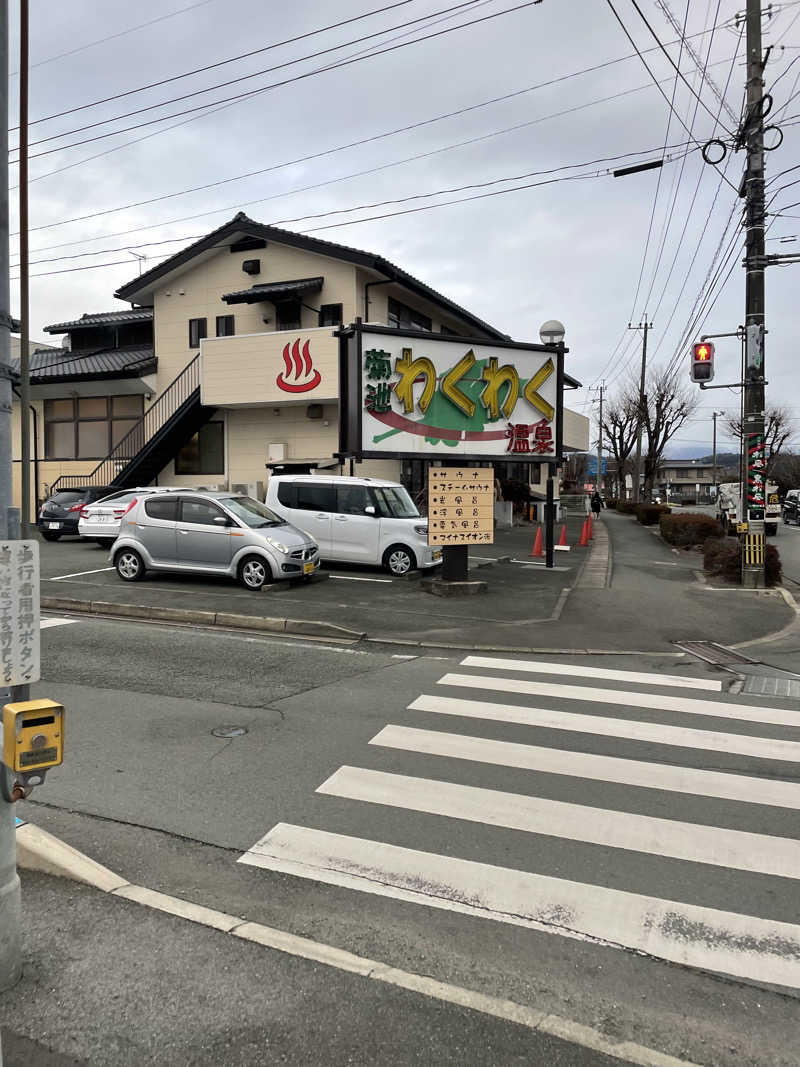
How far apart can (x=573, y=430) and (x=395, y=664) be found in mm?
30220

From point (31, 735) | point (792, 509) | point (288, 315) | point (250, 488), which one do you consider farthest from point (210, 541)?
point (792, 509)

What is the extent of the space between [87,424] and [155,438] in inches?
191

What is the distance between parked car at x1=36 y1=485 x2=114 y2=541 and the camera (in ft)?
65.2

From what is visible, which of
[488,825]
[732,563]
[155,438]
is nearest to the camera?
[488,825]

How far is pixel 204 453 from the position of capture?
24.7 meters

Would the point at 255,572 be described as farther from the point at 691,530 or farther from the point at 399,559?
the point at 691,530

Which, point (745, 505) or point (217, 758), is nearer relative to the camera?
point (217, 758)

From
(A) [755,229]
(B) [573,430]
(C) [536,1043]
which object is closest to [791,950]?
(C) [536,1043]

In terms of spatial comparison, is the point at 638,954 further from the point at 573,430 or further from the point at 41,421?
the point at 573,430

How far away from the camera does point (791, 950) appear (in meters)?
3.17

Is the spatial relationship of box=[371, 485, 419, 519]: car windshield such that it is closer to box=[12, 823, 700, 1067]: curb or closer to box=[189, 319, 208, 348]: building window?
box=[12, 823, 700, 1067]: curb

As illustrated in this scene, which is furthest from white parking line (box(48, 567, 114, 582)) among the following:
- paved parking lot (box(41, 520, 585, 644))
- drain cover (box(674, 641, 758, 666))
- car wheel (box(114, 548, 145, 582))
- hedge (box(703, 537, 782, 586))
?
hedge (box(703, 537, 782, 586))

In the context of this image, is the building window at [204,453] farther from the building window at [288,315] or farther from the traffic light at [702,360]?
the traffic light at [702,360]

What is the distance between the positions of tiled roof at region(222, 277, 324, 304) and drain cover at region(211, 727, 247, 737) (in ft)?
61.1
